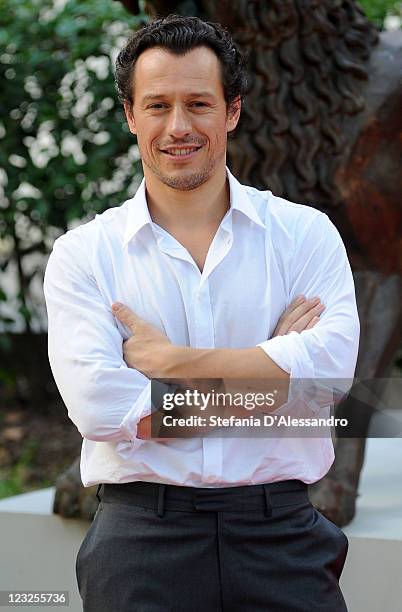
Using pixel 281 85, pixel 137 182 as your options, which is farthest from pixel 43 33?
pixel 281 85

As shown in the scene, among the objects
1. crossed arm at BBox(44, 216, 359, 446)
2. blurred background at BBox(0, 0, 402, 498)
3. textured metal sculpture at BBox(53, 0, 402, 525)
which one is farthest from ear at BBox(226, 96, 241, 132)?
blurred background at BBox(0, 0, 402, 498)

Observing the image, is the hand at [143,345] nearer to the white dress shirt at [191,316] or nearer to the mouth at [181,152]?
the white dress shirt at [191,316]

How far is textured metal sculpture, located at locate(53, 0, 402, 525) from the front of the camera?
8.33ft

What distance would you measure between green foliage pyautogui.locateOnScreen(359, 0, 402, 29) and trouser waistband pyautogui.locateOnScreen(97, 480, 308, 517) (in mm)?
3281

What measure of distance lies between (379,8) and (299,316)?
3274 mm

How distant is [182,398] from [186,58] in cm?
53

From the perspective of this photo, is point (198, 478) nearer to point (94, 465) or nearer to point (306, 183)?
point (94, 465)

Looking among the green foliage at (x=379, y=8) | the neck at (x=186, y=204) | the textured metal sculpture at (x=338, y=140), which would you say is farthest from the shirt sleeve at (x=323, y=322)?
the green foliage at (x=379, y=8)

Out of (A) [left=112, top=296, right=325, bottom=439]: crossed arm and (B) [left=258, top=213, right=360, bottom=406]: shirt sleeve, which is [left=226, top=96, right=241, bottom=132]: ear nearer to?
(B) [left=258, top=213, right=360, bottom=406]: shirt sleeve

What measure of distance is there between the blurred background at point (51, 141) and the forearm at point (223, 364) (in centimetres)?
251

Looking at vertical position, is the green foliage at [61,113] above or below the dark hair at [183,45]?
below

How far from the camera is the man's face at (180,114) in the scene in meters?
1.59

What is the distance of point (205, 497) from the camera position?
5.09 feet

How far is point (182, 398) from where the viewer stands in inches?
62.3
